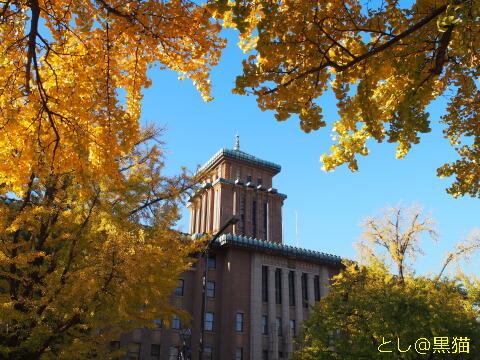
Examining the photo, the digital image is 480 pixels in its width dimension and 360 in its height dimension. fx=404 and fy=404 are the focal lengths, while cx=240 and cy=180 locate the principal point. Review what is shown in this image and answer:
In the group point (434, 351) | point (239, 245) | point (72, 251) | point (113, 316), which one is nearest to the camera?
point (113, 316)

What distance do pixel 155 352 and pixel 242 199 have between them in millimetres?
24944

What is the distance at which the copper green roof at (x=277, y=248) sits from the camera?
1411 inches

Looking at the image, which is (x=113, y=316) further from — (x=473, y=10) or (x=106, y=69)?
(x=473, y=10)

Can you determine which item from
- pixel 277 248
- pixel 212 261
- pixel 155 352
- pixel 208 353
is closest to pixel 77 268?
pixel 155 352

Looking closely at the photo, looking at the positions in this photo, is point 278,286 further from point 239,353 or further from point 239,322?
point 239,353

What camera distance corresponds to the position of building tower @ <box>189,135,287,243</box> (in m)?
50.3

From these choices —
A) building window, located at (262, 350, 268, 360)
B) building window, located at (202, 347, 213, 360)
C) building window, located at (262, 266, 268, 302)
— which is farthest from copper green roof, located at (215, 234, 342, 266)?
building window, located at (202, 347, 213, 360)

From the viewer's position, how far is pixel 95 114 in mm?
6102

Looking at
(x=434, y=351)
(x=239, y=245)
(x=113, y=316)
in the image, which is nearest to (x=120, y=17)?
(x=113, y=316)

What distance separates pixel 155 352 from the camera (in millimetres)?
30438

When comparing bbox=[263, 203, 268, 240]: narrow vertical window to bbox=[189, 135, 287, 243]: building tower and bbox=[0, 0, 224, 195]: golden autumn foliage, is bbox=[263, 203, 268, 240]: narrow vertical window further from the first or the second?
bbox=[0, 0, 224, 195]: golden autumn foliage

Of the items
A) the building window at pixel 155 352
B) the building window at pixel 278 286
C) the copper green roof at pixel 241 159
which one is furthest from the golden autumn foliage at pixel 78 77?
the copper green roof at pixel 241 159

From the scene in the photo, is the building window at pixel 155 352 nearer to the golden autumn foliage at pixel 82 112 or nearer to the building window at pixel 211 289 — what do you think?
the building window at pixel 211 289

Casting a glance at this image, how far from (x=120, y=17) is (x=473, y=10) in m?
4.36
